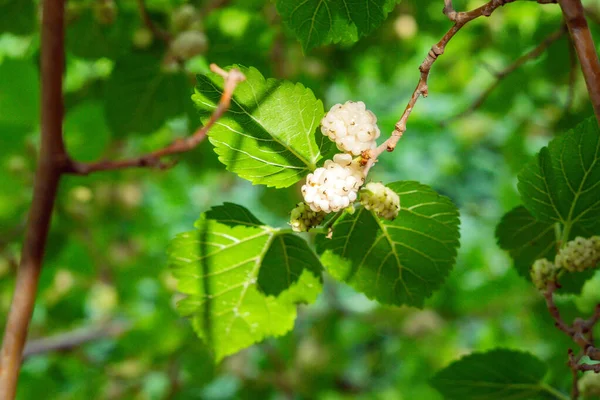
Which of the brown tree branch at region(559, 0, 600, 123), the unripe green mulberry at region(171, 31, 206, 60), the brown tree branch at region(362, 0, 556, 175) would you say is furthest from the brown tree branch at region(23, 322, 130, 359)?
the brown tree branch at region(559, 0, 600, 123)

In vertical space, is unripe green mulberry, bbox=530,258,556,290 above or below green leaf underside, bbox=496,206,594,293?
above

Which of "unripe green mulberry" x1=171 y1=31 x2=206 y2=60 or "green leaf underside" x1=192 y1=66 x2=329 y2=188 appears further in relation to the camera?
"unripe green mulberry" x1=171 y1=31 x2=206 y2=60

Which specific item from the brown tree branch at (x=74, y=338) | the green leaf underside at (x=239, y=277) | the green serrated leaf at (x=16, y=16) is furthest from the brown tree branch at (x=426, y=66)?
the brown tree branch at (x=74, y=338)

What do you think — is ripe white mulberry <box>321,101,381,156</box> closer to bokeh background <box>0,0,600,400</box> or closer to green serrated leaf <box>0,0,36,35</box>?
bokeh background <box>0,0,600,400</box>

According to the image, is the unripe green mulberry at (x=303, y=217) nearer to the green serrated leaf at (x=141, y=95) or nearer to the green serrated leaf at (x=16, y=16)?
the green serrated leaf at (x=141, y=95)

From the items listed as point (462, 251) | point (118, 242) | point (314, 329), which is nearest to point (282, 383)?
point (314, 329)

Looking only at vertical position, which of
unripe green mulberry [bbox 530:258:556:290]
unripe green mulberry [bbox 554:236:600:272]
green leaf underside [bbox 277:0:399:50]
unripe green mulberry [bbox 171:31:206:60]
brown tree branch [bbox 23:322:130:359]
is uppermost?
green leaf underside [bbox 277:0:399:50]
